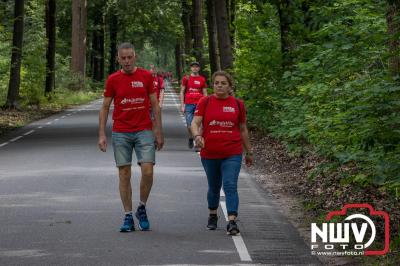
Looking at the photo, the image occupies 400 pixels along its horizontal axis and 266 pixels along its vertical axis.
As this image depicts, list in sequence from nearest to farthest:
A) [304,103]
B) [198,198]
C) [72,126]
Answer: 1. [198,198]
2. [304,103]
3. [72,126]

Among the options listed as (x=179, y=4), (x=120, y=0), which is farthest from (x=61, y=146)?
(x=179, y=4)

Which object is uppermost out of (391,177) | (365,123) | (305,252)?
(365,123)

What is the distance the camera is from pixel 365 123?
893 centimetres

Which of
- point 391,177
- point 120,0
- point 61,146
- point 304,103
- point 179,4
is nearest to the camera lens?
point 391,177

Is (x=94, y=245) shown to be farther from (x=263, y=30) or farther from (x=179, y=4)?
(x=179, y=4)

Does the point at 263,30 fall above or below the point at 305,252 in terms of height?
above

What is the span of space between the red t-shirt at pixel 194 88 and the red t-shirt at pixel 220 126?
9.27 meters

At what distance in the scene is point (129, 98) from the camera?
9109 millimetres

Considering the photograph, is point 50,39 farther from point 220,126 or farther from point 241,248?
point 241,248

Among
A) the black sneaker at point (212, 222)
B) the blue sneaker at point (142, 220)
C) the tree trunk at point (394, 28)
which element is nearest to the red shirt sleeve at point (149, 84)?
the blue sneaker at point (142, 220)

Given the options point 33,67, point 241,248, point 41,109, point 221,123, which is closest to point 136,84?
point 221,123

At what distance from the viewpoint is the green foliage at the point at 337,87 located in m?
8.66

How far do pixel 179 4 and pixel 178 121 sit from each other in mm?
20547

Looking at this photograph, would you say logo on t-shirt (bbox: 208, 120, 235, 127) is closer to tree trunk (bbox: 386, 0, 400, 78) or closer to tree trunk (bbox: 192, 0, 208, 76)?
tree trunk (bbox: 386, 0, 400, 78)
